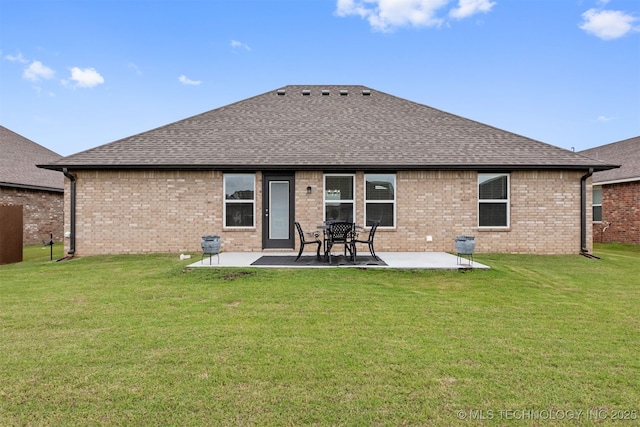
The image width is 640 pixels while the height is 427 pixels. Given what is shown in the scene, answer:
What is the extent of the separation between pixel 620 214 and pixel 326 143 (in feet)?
44.0

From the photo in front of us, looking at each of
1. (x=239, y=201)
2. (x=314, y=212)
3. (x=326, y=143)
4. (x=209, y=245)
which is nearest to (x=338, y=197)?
(x=314, y=212)

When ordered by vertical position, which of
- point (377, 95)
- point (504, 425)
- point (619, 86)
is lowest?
point (504, 425)

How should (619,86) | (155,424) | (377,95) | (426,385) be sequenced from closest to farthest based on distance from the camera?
(155,424), (426,385), (377,95), (619,86)

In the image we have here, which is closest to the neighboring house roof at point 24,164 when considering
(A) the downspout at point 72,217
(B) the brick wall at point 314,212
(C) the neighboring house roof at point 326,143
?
(A) the downspout at point 72,217

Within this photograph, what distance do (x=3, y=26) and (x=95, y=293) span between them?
2016 cm

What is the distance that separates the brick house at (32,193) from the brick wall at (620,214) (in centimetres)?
2570

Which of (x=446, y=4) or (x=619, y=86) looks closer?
(x=446, y=4)

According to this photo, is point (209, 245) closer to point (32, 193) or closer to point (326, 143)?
point (326, 143)

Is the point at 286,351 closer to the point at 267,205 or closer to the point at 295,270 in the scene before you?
the point at 295,270

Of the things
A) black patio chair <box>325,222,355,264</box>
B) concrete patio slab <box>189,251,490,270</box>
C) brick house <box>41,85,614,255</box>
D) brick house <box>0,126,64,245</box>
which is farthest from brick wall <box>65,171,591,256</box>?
brick house <box>0,126,64,245</box>

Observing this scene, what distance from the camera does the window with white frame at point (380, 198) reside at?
10.3 meters

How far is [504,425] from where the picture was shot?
2.20 m

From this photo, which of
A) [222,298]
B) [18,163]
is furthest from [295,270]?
[18,163]

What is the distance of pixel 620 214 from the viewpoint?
13.9m
